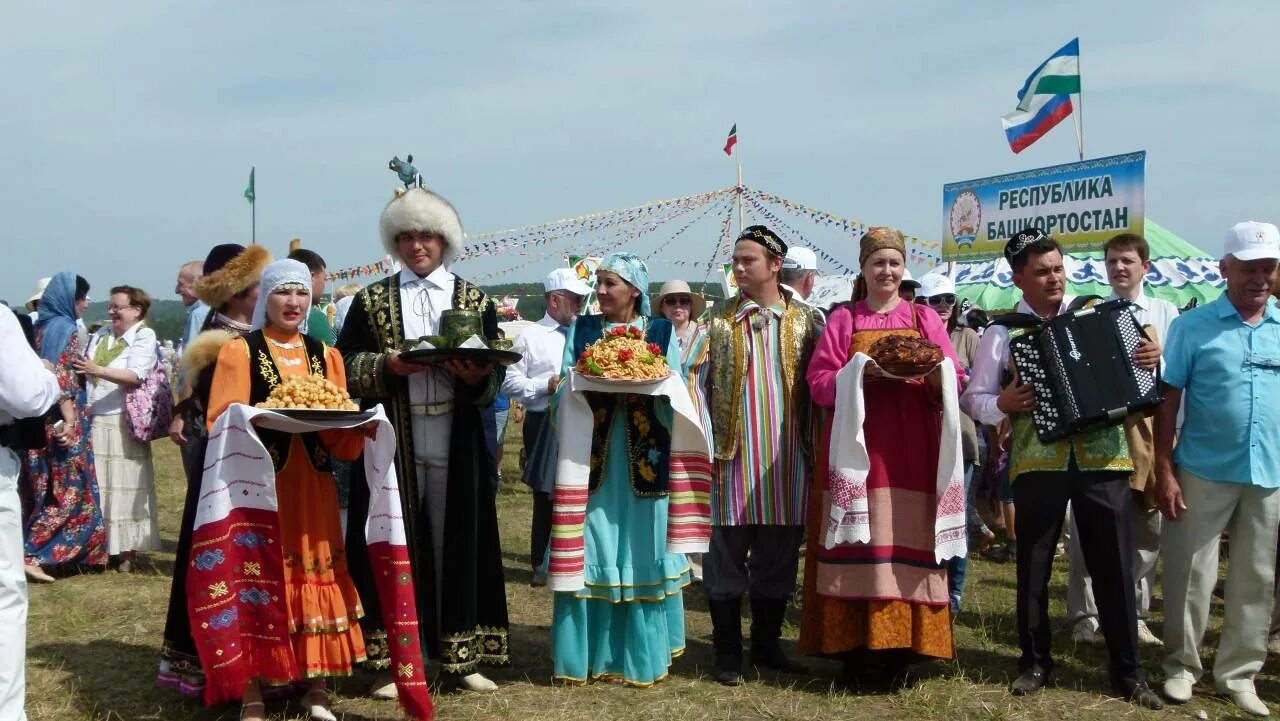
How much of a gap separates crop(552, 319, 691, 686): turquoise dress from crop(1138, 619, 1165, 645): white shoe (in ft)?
9.02

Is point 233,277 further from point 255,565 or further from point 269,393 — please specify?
point 255,565

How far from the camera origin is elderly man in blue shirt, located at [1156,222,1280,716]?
16.3 ft

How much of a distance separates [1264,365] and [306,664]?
4.33 metres

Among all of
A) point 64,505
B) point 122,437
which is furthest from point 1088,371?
point 64,505

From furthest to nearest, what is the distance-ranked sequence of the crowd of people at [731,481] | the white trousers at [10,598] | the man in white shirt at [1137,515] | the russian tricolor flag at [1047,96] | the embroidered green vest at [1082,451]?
1. the russian tricolor flag at [1047,96]
2. the man in white shirt at [1137,515]
3. the embroidered green vest at [1082,451]
4. the crowd of people at [731,481]
5. the white trousers at [10,598]

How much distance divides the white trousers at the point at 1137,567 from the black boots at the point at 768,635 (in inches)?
65.8

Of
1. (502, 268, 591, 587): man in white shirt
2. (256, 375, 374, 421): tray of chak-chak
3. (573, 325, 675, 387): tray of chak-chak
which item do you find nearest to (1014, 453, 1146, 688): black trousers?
(573, 325, 675, 387): tray of chak-chak

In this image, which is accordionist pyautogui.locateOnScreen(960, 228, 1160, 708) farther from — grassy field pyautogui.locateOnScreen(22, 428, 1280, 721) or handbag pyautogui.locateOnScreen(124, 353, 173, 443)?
handbag pyautogui.locateOnScreen(124, 353, 173, 443)

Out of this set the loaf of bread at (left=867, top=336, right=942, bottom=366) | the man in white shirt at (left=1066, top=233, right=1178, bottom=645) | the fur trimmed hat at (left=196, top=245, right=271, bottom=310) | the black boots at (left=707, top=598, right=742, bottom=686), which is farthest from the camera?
the man in white shirt at (left=1066, top=233, right=1178, bottom=645)

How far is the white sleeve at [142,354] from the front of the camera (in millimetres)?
8070

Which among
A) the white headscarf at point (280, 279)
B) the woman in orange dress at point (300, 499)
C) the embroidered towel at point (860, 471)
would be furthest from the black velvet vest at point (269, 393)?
the embroidered towel at point (860, 471)

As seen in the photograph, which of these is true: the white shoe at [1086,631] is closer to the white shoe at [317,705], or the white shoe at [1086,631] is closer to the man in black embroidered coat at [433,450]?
the man in black embroidered coat at [433,450]

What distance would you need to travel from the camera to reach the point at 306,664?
456cm

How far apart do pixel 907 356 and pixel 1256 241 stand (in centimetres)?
164
